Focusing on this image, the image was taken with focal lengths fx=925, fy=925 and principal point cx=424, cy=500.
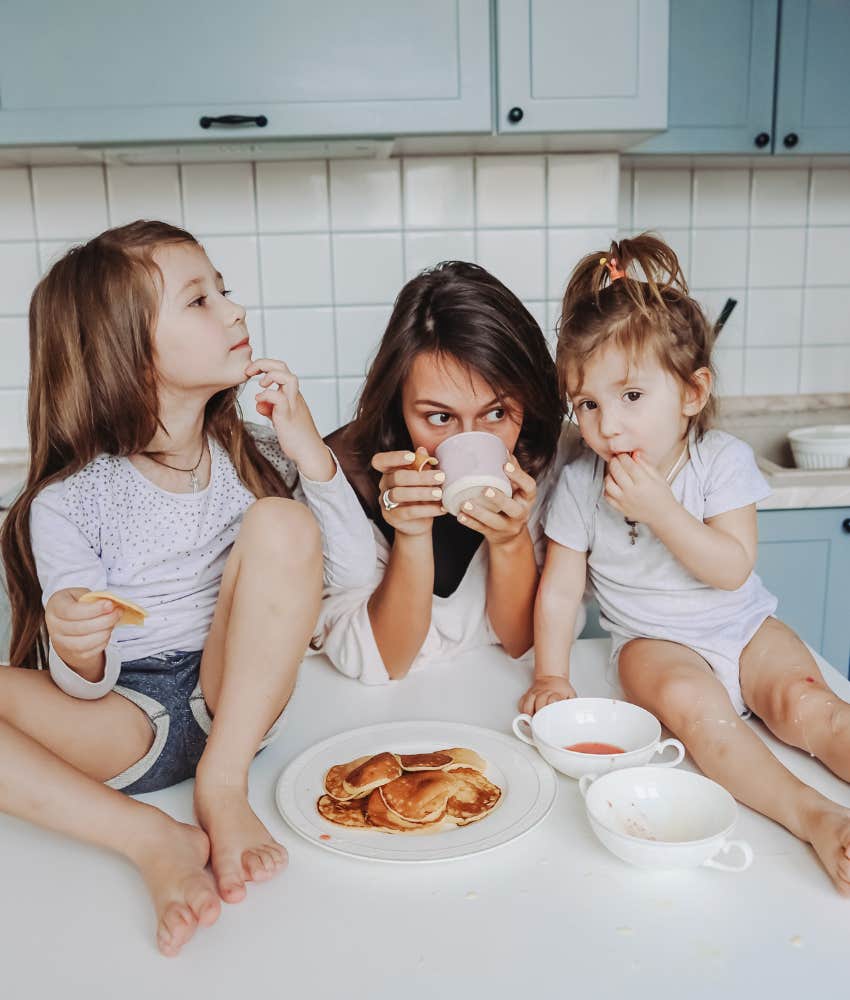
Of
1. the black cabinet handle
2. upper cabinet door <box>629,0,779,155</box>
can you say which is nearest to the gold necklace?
the black cabinet handle

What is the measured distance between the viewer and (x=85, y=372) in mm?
1200

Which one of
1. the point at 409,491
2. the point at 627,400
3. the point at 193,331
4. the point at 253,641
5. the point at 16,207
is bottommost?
the point at 253,641

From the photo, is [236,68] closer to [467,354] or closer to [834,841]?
[467,354]

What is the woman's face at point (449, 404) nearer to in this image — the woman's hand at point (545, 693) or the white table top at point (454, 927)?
the woman's hand at point (545, 693)

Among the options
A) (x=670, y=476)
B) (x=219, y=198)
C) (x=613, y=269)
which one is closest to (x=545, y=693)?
(x=670, y=476)

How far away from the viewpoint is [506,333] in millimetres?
1319

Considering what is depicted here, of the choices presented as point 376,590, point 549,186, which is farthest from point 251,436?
point 549,186

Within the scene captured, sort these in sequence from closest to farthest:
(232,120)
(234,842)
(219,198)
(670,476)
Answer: (234,842)
(670,476)
(232,120)
(219,198)

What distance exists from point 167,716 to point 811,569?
148 centimetres

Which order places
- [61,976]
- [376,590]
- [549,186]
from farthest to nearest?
[549,186] → [376,590] → [61,976]

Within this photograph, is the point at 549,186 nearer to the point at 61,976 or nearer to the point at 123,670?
the point at 123,670

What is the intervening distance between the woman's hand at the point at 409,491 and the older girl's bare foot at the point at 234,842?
0.42m

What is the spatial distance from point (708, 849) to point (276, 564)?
0.54 meters

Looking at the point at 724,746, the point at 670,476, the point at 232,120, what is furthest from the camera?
the point at 232,120
